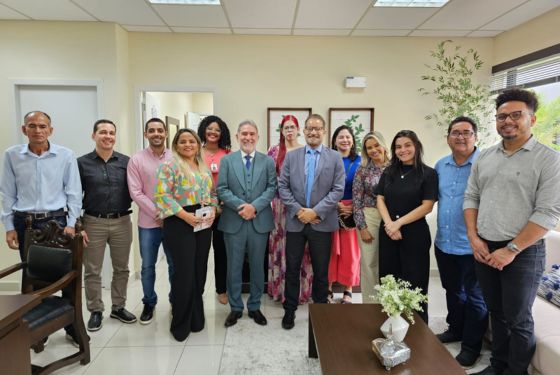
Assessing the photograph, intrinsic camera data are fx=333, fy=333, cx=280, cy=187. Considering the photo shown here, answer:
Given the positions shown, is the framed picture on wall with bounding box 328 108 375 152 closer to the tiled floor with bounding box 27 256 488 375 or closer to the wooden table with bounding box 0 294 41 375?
the tiled floor with bounding box 27 256 488 375

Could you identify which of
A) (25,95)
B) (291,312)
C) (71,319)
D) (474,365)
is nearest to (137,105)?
(25,95)

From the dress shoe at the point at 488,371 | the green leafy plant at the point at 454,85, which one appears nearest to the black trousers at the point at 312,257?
the dress shoe at the point at 488,371

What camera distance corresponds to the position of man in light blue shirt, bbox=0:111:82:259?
2479 mm

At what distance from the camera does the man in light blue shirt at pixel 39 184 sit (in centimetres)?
248

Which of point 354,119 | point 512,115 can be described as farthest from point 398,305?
point 354,119

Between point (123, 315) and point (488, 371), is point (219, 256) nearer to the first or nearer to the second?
point (123, 315)

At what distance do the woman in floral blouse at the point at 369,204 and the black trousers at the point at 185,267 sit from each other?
121cm

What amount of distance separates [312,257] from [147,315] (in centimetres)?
151

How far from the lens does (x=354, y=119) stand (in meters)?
4.00

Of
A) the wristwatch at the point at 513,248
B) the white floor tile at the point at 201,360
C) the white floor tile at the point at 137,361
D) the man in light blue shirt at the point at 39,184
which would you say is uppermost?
the man in light blue shirt at the point at 39,184

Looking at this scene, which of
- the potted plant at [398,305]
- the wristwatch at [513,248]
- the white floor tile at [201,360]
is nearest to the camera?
the potted plant at [398,305]

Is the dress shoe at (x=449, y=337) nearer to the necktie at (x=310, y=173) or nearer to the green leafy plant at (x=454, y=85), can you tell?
the necktie at (x=310, y=173)

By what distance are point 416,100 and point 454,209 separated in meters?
2.17

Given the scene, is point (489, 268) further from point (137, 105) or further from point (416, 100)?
point (137, 105)
